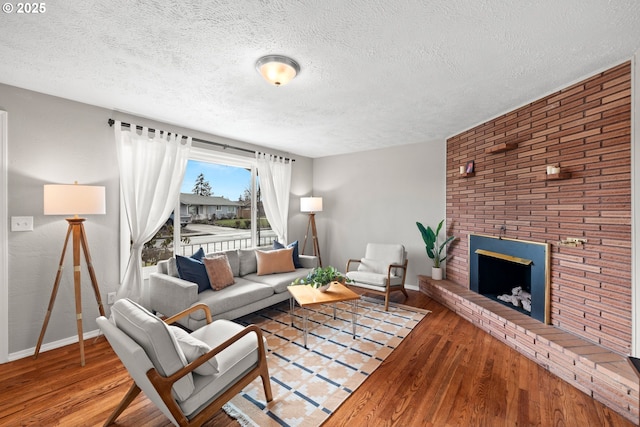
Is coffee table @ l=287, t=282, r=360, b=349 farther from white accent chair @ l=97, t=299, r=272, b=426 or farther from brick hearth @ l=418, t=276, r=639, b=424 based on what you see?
brick hearth @ l=418, t=276, r=639, b=424

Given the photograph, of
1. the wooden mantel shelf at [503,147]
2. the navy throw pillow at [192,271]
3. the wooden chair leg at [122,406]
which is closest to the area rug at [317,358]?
the wooden chair leg at [122,406]

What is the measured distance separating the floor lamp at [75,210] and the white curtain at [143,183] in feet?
1.51

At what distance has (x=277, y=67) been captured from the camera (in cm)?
196

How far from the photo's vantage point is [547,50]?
1.88 m

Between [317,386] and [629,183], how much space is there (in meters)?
2.85

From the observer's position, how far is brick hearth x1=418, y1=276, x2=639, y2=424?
1.79 meters

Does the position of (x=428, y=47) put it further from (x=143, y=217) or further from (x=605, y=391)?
(x=143, y=217)

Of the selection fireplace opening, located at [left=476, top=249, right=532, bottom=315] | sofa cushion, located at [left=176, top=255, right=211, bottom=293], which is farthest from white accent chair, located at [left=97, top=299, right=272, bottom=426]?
fireplace opening, located at [left=476, top=249, right=532, bottom=315]

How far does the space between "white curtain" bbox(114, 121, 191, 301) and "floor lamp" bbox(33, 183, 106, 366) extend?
46 cm

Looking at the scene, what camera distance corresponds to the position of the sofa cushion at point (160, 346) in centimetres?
139

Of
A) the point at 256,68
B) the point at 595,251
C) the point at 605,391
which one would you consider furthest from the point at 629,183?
the point at 256,68

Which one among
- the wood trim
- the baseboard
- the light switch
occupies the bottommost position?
the baseboard

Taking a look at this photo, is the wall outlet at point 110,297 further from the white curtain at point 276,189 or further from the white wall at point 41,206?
the white curtain at point 276,189

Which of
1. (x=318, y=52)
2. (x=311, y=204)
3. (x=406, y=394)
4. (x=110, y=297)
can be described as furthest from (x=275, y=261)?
(x=318, y=52)
